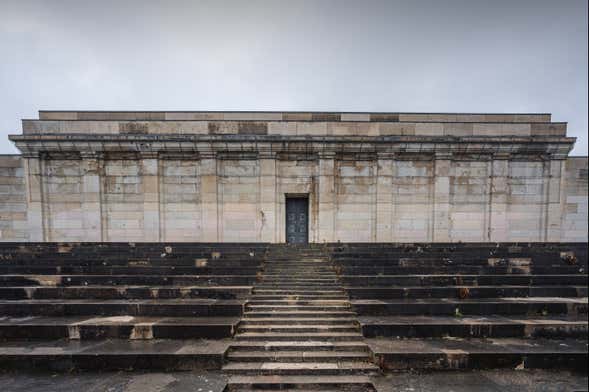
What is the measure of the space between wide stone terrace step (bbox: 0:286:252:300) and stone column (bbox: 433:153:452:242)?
12.0 meters

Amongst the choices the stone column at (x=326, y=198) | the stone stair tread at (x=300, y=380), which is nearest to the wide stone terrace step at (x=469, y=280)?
the stone stair tread at (x=300, y=380)

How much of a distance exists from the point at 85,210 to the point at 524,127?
84.6 ft

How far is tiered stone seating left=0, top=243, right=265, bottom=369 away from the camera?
4895mm

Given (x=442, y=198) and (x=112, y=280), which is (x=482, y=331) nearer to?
(x=442, y=198)

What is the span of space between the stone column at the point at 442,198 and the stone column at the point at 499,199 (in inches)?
97.1

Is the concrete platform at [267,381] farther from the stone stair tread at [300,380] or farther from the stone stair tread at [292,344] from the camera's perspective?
the stone stair tread at [292,344]

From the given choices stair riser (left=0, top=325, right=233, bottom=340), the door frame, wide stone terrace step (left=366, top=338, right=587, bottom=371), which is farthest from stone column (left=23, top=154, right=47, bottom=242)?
wide stone terrace step (left=366, top=338, right=587, bottom=371)

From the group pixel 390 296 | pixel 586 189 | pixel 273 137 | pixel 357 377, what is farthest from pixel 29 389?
pixel 586 189

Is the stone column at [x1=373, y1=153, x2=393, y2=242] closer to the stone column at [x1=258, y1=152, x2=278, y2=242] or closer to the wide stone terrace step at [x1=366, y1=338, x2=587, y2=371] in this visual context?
the stone column at [x1=258, y1=152, x2=278, y2=242]

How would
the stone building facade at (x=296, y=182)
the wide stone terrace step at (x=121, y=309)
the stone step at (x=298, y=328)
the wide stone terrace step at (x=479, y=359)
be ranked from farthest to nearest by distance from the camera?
the stone building facade at (x=296, y=182)
the wide stone terrace step at (x=121, y=309)
the stone step at (x=298, y=328)
the wide stone terrace step at (x=479, y=359)

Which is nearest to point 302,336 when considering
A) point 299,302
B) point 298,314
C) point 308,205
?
point 298,314

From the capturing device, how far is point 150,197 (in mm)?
14086

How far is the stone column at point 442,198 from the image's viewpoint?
14.2 m

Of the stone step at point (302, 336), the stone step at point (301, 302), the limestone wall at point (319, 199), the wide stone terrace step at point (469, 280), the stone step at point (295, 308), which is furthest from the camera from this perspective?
the limestone wall at point (319, 199)
